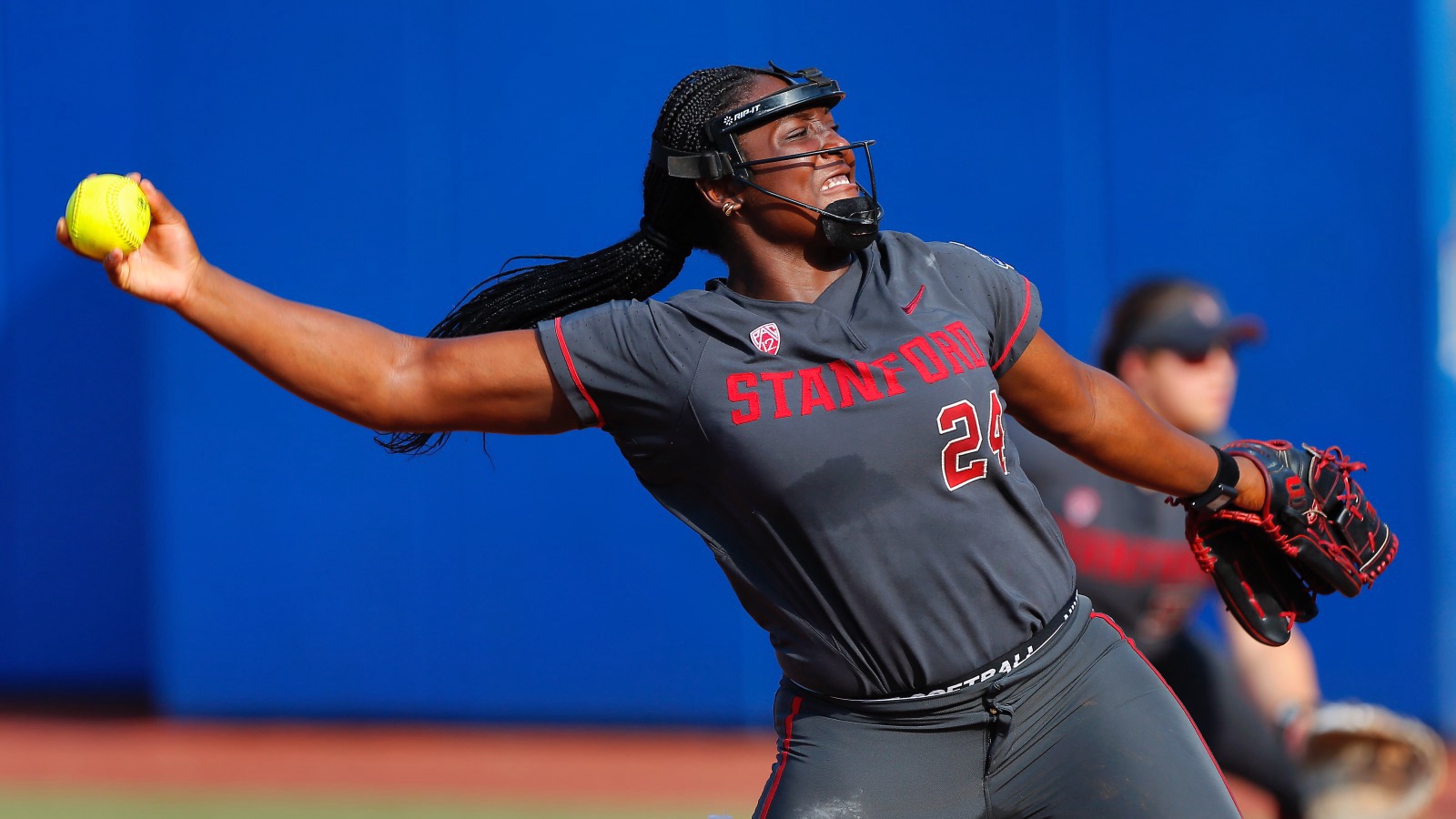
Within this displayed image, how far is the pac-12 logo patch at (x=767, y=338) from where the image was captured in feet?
9.90

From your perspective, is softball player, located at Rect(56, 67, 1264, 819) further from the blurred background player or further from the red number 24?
the blurred background player

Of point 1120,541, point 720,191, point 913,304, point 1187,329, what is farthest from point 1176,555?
point 720,191

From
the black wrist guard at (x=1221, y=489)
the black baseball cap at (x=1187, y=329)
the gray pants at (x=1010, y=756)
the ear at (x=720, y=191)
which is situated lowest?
the gray pants at (x=1010, y=756)

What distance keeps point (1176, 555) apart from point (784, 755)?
6.86 feet

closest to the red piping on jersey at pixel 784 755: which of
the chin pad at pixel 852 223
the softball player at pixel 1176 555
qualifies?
the chin pad at pixel 852 223

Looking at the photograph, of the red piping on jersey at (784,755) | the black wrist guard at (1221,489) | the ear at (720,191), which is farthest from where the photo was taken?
the black wrist guard at (1221,489)

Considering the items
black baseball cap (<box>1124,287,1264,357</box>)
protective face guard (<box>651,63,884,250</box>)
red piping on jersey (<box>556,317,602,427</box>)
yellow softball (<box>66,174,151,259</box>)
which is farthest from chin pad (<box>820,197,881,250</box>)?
black baseball cap (<box>1124,287,1264,357</box>)

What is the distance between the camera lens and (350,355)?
2842mm

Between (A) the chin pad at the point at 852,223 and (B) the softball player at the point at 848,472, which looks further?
(A) the chin pad at the point at 852,223

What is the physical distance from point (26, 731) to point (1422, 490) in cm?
666

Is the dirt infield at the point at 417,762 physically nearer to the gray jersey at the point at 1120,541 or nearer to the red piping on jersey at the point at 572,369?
the gray jersey at the point at 1120,541

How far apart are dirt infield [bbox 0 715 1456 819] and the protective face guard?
3.44m

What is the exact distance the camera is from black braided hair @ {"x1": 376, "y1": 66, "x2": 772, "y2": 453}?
343 centimetres

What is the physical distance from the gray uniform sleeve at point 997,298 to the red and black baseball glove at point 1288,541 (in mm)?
711
